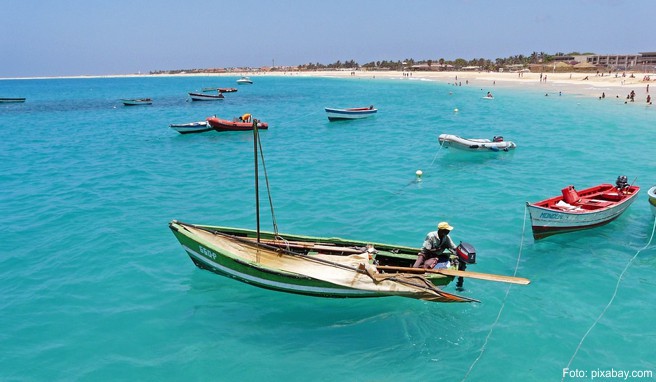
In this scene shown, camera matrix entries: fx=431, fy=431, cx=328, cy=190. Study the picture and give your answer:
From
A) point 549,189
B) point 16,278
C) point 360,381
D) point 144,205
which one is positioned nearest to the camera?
point 360,381

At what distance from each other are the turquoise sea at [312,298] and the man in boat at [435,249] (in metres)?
1.25

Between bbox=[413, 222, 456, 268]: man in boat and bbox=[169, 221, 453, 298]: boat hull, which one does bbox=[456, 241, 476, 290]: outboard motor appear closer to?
bbox=[413, 222, 456, 268]: man in boat

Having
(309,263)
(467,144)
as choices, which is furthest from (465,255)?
(467,144)

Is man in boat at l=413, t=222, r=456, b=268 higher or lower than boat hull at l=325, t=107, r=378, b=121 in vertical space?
lower

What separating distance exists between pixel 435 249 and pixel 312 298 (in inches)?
152

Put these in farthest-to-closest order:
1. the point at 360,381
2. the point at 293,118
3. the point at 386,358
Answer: the point at 293,118 < the point at 386,358 < the point at 360,381

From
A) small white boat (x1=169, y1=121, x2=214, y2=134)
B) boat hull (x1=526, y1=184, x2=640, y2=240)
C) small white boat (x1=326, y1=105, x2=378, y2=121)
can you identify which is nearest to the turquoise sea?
boat hull (x1=526, y1=184, x2=640, y2=240)

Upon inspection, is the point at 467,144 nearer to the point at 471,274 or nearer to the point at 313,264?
the point at 471,274

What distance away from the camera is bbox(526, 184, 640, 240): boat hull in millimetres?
15594

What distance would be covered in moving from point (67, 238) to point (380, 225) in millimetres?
13170

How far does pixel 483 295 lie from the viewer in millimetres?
13000

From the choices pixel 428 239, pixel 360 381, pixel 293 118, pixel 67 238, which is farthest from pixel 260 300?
pixel 293 118

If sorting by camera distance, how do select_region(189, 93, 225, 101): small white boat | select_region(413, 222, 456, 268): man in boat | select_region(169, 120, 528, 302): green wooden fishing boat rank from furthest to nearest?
select_region(189, 93, 225, 101): small white boat, select_region(413, 222, 456, 268): man in boat, select_region(169, 120, 528, 302): green wooden fishing boat

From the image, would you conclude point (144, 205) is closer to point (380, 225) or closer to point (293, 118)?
point (380, 225)
